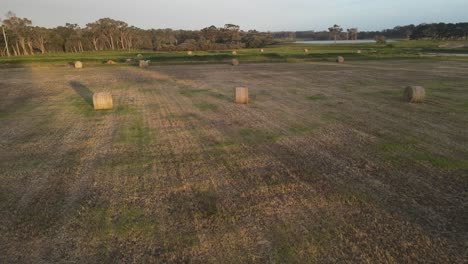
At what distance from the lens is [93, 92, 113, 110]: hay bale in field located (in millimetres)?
14688

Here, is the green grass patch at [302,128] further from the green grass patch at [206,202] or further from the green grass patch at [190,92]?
the green grass patch at [190,92]

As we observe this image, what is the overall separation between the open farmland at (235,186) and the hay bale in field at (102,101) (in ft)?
2.84

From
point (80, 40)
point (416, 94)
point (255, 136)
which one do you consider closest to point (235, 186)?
point (255, 136)

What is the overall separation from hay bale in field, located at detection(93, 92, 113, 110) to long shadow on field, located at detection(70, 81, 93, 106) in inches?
80.4

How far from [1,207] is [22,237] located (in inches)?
56.9

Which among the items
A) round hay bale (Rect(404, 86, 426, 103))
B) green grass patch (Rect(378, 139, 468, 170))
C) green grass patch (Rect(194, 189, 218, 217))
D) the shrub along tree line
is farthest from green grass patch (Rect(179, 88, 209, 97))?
the shrub along tree line

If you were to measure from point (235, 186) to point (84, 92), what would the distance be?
17.4m

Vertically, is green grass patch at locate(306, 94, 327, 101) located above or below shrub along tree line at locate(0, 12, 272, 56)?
below

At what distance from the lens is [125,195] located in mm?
6473

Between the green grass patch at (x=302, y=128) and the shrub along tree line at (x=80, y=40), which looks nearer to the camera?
the green grass patch at (x=302, y=128)

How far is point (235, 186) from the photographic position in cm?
683

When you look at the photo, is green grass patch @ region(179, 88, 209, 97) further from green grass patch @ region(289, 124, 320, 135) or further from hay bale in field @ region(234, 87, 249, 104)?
green grass patch @ region(289, 124, 320, 135)

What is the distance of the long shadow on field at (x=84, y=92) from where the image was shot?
57.9 feet

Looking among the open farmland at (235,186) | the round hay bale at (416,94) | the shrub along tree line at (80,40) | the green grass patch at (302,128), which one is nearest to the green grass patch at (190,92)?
the open farmland at (235,186)
